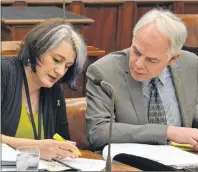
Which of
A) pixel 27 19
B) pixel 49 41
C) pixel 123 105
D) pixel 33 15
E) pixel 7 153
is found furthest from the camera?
pixel 33 15

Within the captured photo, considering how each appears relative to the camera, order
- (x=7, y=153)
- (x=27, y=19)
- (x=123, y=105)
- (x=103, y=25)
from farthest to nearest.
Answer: (x=103, y=25)
(x=27, y=19)
(x=123, y=105)
(x=7, y=153)

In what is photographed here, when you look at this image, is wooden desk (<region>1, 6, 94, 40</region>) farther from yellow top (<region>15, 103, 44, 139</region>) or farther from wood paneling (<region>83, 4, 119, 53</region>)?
yellow top (<region>15, 103, 44, 139</region>)

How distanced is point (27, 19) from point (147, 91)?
238cm

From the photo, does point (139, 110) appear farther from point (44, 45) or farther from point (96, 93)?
point (44, 45)

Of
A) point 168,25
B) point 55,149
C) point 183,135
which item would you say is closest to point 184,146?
point 183,135

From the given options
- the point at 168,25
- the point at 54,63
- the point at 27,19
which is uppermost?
the point at 168,25

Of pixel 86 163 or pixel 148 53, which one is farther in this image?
pixel 148 53

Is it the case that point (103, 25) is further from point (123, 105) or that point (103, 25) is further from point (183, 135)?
point (183, 135)

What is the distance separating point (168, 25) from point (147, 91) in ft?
1.12

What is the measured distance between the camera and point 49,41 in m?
2.37

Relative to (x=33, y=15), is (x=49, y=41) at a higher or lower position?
higher

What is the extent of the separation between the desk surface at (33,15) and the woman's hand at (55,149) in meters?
2.68

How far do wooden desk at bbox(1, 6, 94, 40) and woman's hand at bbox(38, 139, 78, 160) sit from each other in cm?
262

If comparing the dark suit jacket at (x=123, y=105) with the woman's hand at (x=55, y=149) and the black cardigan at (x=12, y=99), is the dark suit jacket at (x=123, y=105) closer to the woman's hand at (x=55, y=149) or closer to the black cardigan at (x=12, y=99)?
the black cardigan at (x=12, y=99)
